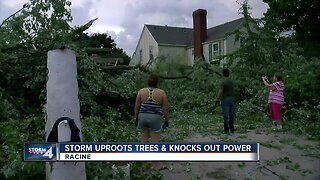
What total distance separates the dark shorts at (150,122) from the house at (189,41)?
25.1 meters

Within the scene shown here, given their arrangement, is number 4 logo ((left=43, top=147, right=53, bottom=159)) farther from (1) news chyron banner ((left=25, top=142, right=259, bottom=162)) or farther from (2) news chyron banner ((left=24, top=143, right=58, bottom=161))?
(1) news chyron banner ((left=25, top=142, right=259, bottom=162))

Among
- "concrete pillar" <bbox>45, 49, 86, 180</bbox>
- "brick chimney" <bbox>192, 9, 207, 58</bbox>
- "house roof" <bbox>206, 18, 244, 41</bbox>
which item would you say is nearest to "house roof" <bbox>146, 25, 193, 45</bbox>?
"house roof" <bbox>206, 18, 244, 41</bbox>

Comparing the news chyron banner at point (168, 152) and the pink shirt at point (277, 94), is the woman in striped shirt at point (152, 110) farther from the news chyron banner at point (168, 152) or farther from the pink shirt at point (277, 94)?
the pink shirt at point (277, 94)

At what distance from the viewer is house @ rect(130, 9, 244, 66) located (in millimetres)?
33741

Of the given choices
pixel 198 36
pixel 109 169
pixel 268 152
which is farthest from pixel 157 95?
pixel 198 36

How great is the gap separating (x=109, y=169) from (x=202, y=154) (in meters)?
2.41

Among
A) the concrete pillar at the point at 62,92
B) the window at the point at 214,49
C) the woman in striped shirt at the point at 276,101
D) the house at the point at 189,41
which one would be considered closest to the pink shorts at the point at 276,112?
the woman in striped shirt at the point at 276,101

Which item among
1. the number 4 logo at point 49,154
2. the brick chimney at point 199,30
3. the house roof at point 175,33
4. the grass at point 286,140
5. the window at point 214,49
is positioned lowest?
the grass at point 286,140

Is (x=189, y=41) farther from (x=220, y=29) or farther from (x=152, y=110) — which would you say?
(x=152, y=110)

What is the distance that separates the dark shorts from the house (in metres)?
25.1

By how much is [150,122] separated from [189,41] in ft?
122

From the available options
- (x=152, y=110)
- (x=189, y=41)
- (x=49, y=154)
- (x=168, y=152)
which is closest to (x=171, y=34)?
(x=189, y=41)

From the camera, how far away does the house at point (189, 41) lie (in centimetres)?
3374

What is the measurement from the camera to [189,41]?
141ft
